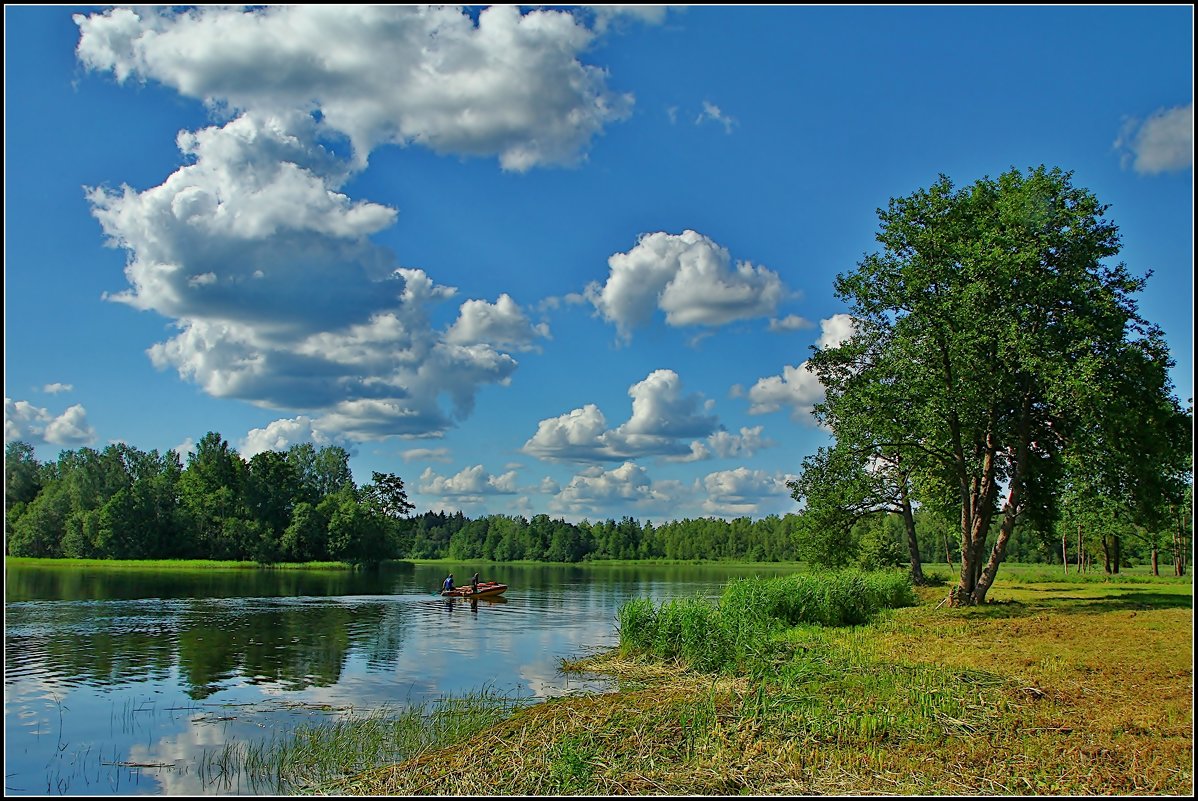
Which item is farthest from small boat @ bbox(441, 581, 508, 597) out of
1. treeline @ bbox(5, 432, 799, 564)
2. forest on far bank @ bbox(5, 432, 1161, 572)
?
treeline @ bbox(5, 432, 799, 564)

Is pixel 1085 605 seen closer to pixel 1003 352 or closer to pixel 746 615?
pixel 1003 352

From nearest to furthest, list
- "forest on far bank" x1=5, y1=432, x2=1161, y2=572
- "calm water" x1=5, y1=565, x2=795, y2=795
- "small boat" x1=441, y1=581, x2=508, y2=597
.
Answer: "calm water" x1=5, y1=565, x2=795, y2=795, "small boat" x1=441, y1=581, x2=508, y2=597, "forest on far bank" x1=5, y1=432, x2=1161, y2=572

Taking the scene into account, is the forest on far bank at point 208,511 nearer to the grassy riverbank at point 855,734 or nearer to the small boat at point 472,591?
the small boat at point 472,591

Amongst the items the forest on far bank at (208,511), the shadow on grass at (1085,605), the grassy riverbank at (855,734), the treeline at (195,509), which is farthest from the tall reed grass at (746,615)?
the treeline at (195,509)

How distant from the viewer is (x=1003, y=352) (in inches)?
1043

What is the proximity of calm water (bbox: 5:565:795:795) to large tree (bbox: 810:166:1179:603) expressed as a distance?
13385 mm

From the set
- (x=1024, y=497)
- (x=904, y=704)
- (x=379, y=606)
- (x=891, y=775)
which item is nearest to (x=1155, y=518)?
(x=1024, y=497)

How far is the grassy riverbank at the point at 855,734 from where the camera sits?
10328 millimetres

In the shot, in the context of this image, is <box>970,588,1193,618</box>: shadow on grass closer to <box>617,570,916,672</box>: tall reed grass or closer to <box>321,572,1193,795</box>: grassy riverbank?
<box>617,570,916,672</box>: tall reed grass

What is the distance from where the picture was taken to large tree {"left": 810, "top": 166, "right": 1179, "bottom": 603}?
2634 cm

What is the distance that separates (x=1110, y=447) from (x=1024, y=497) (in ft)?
19.1

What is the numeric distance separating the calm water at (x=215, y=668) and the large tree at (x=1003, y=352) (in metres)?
13.4

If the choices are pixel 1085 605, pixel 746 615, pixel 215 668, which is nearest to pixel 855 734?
pixel 746 615

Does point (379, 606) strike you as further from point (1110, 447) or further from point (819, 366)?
point (1110, 447)
